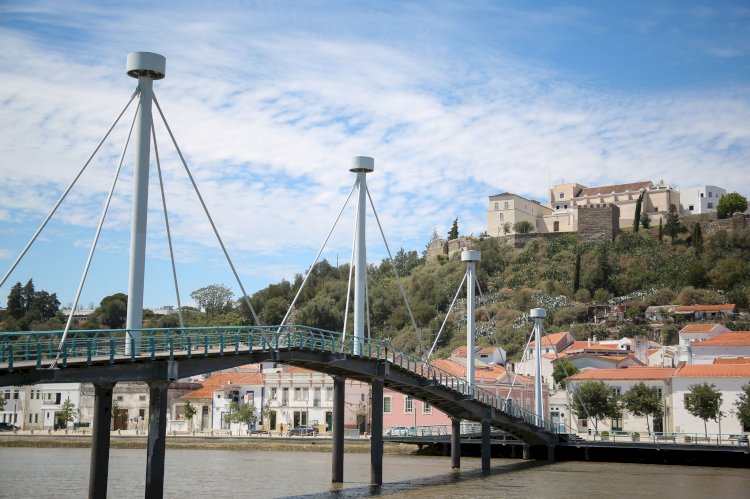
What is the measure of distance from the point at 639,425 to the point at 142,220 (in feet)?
190

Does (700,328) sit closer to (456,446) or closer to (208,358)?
(456,446)

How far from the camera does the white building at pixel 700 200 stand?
155375mm

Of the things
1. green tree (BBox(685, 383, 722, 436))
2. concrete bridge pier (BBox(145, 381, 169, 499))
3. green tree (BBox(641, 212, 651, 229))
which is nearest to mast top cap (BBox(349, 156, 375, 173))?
concrete bridge pier (BBox(145, 381, 169, 499))

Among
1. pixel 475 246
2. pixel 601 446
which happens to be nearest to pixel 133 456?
pixel 601 446

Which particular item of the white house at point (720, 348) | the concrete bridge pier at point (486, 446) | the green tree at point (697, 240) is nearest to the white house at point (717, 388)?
the white house at point (720, 348)

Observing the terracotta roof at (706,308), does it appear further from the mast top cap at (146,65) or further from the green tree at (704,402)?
the mast top cap at (146,65)

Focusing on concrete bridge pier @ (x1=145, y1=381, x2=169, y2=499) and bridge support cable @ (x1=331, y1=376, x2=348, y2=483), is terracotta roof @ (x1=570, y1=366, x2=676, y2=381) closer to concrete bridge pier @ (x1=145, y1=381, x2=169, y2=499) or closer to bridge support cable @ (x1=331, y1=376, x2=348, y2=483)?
bridge support cable @ (x1=331, y1=376, x2=348, y2=483)

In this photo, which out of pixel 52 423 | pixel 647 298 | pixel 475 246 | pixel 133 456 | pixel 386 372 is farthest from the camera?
pixel 475 246

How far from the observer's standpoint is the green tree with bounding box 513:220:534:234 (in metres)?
161

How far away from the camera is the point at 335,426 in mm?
44188

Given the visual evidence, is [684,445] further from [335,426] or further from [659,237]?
[659,237]

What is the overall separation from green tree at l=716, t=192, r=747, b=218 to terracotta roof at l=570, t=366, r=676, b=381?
7219cm

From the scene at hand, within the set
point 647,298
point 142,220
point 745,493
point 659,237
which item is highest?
point 659,237

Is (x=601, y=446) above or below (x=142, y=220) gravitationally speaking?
below
